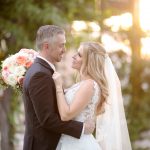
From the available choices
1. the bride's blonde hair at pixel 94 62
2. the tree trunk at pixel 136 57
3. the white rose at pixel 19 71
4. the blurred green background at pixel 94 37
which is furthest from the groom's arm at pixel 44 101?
the tree trunk at pixel 136 57

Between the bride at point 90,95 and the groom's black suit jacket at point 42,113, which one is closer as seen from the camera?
the groom's black suit jacket at point 42,113

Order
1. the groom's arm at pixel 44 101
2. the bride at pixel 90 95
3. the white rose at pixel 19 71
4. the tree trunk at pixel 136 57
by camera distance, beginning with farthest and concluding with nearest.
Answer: the tree trunk at pixel 136 57 < the white rose at pixel 19 71 < the bride at pixel 90 95 < the groom's arm at pixel 44 101

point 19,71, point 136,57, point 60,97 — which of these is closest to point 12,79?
point 19,71

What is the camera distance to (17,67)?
15.0ft

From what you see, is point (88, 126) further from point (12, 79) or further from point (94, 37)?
point (94, 37)

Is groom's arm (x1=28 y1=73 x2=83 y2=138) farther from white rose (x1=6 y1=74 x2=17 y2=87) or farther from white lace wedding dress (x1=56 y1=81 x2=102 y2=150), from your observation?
white rose (x1=6 y1=74 x2=17 y2=87)

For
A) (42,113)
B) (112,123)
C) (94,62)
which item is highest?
(94,62)

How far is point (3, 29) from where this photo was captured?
8.78m

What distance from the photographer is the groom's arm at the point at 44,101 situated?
3.87 m

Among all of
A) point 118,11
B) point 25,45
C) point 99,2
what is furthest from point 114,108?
point 118,11

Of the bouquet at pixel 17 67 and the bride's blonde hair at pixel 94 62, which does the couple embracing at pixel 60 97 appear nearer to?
the bride's blonde hair at pixel 94 62

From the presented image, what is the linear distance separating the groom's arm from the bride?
0.20 ft

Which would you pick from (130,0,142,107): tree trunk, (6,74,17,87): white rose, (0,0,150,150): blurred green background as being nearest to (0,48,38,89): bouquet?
(6,74,17,87): white rose

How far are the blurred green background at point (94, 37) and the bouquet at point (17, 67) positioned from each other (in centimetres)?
354
